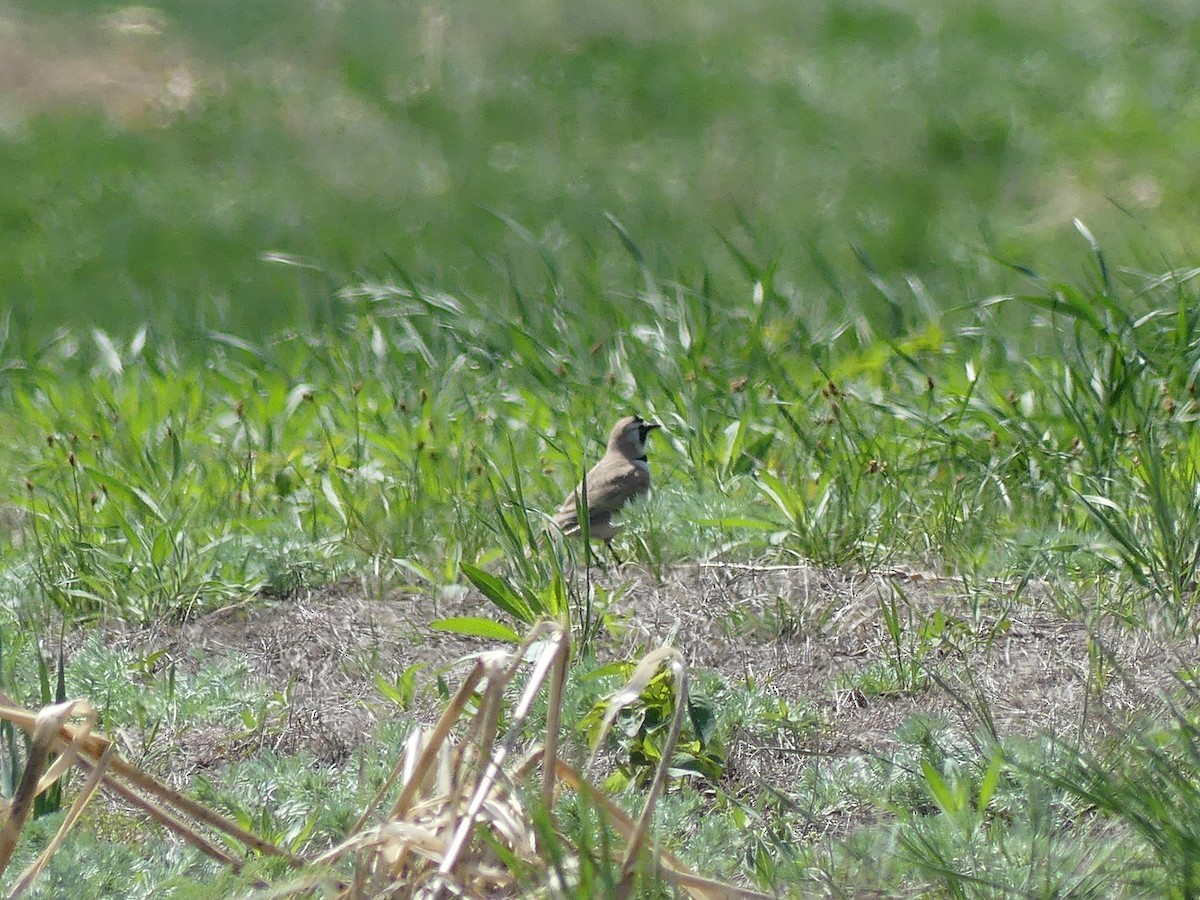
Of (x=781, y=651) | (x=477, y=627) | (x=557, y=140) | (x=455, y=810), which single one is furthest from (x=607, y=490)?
(x=557, y=140)

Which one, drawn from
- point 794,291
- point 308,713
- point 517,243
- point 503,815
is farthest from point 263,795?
point 517,243

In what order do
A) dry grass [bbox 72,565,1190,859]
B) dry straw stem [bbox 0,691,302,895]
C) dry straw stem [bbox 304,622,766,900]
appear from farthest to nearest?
dry grass [bbox 72,565,1190,859] < dry straw stem [bbox 304,622,766,900] < dry straw stem [bbox 0,691,302,895]

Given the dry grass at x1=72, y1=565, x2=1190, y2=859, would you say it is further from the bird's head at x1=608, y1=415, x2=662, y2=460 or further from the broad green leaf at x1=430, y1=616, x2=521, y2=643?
the bird's head at x1=608, y1=415, x2=662, y2=460

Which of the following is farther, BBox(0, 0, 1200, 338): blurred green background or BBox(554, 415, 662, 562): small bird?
BBox(0, 0, 1200, 338): blurred green background

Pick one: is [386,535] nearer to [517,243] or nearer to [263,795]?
[263,795]

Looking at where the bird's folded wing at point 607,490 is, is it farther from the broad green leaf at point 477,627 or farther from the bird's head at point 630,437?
the broad green leaf at point 477,627

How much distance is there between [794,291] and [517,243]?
3559 mm

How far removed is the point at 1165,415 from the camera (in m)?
4.63

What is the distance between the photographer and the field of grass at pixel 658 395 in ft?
9.78

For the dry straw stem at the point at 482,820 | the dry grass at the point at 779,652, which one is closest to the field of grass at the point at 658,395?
the dry grass at the point at 779,652

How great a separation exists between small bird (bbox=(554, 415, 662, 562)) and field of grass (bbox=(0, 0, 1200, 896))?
12 centimetres

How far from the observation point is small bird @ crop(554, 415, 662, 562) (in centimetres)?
473

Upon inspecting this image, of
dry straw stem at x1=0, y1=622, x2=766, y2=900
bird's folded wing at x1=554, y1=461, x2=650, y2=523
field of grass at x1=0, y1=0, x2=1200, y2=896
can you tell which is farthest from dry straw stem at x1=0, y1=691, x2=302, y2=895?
bird's folded wing at x1=554, y1=461, x2=650, y2=523

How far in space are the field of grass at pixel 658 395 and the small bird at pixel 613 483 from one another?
0.12m
